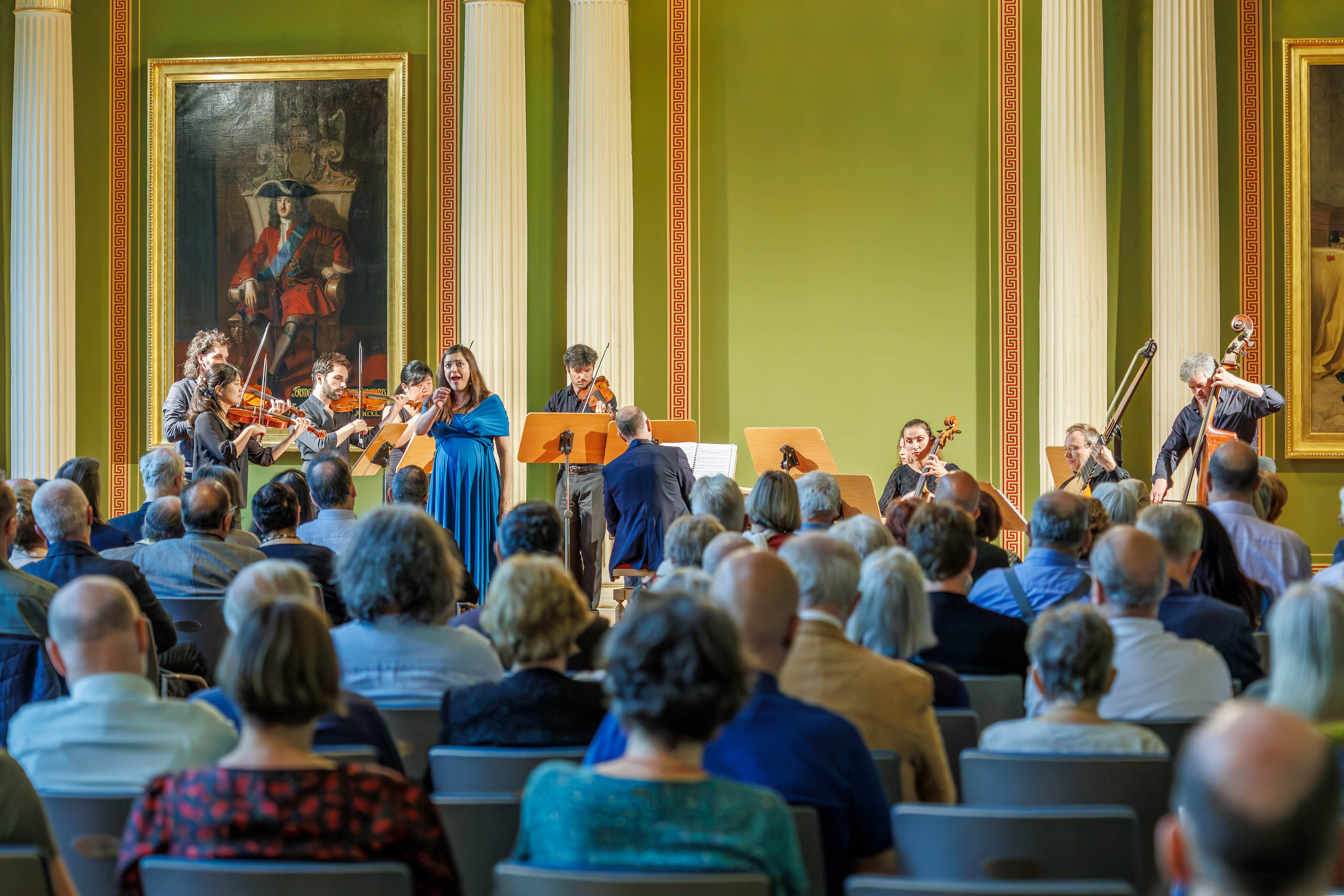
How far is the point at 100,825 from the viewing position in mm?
2287

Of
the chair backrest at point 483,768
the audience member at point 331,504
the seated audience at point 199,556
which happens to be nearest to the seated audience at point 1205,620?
the chair backrest at point 483,768

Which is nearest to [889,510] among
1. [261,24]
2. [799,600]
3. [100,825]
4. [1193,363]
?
[799,600]

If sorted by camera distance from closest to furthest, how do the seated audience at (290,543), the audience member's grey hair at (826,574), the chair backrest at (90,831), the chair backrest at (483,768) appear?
the chair backrest at (90,831), the chair backrest at (483,768), the audience member's grey hair at (826,574), the seated audience at (290,543)

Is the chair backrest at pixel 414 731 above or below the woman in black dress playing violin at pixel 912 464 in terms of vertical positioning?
below

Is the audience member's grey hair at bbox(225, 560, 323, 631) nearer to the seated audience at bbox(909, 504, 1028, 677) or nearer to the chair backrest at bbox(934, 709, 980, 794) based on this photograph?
the chair backrest at bbox(934, 709, 980, 794)

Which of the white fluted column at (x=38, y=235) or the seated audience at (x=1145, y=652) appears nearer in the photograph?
the seated audience at (x=1145, y=652)

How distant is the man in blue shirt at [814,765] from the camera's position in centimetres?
228

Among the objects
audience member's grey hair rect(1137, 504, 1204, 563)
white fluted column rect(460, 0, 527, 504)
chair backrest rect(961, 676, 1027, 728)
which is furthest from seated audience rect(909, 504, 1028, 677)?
white fluted column rect(460, 0, 527, 504)

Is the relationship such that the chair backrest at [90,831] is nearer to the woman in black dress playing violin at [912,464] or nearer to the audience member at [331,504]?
the audience member at [331,504]

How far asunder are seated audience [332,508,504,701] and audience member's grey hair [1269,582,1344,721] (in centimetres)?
169

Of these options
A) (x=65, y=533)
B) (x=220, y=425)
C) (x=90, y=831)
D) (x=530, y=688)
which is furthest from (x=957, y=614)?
(x=220, y=425)

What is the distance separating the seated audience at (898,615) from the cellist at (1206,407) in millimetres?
6134

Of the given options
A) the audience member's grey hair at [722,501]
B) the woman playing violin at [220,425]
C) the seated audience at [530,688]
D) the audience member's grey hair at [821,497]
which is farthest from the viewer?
the woman playing violin at [220,425]

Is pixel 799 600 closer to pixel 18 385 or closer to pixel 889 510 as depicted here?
pixel 889 510
